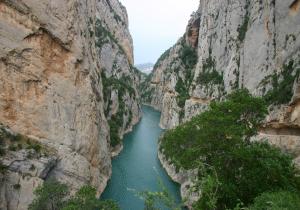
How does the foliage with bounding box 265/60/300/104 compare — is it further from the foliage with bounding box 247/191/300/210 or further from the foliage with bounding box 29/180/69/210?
the foliage with bounding box 29/180/69/210

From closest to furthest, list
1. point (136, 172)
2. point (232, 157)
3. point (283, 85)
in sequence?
point (232, 157), point (283, 85), point (136, 172)

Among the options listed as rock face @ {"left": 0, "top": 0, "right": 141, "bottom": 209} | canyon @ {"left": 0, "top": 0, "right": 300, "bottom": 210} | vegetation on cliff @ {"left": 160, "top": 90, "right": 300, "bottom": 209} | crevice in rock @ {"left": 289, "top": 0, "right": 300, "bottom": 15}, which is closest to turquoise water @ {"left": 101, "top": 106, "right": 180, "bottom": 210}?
canyon @ {"left": 0, "top": 0, "right": 300, "bottom": 210}

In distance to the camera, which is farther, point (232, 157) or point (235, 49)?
point (235, 49)

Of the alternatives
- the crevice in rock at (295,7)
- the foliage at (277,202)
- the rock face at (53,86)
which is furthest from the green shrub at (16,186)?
the crevice in rock at (295,7)

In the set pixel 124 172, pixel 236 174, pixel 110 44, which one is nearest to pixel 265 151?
pixel 236 174

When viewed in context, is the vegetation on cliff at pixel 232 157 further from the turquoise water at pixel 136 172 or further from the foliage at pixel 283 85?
the foliage at pixel 283 85

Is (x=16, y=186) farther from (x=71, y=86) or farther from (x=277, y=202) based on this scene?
→ (x=277, y=202)

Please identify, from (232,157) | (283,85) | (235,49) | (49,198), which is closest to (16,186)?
(49,198)
